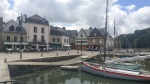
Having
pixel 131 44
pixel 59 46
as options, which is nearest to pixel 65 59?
pixel 59 46

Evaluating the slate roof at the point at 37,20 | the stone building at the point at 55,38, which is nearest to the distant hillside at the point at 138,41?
the stone building at the point at 55,38

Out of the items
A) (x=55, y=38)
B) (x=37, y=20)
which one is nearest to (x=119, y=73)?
(x=37, y=20)

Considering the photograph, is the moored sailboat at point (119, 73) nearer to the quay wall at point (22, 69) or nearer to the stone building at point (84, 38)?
the quay wall at point (22, 69)

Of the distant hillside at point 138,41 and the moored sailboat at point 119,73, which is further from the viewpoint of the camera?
the distant hillside at point 138,41

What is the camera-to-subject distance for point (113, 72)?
32.2m

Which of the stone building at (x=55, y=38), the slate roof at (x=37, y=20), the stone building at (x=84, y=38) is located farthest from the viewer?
the stone building at (x=84, y=38)

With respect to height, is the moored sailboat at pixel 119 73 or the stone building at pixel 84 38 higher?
the stone building at pixel 84 38

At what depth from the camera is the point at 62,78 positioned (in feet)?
107

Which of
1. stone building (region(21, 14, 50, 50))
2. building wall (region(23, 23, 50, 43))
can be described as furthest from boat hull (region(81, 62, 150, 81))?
stone building (region(21, 14, 50, 50))

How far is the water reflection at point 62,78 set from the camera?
29.5 metres

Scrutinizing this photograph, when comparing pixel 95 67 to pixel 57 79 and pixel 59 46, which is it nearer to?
pixel 57 79

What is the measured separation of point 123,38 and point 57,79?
113828 mm

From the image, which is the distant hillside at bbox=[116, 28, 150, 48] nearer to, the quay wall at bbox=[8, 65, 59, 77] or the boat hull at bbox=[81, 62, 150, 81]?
the boat hull at bbox=[81, 62, 150, 81]

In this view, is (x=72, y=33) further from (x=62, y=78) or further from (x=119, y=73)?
(x=119, y=73)
